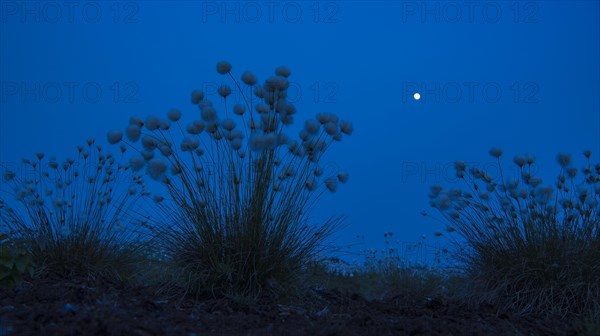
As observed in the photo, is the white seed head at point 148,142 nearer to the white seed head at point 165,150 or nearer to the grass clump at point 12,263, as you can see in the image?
the white seed head at point 165,150

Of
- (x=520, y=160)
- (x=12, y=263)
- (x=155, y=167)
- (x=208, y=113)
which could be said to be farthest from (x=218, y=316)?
(x=520, y=160)

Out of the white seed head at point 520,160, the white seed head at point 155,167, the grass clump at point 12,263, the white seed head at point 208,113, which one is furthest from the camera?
the white seed head at point 520,160

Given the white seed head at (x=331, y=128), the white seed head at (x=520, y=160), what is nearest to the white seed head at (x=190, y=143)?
the white seed head at (x=331, y=128)

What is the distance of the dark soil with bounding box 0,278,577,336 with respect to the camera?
274 centimetres

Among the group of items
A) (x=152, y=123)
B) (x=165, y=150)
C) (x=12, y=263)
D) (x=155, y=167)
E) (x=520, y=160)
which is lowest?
(x=12, y=263)

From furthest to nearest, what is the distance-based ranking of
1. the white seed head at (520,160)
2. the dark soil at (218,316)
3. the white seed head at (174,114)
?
the white seed head at (520,160), the white seed head at (174,114), the dark soil at (218,316)

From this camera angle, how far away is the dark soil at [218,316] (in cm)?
274

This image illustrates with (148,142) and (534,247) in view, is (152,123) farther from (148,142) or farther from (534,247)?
(534,247)

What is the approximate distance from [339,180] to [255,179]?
0.56 metres

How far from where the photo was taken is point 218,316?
11.2ft

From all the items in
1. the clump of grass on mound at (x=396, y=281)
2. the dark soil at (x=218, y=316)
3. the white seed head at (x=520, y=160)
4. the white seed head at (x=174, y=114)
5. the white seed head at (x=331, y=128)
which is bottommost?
the dark soil at (x=218, y=316)

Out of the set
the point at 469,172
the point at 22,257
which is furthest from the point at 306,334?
the point at 469,172

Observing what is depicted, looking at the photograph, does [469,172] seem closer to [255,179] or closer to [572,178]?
[572,178]

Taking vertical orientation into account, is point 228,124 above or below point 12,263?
above
